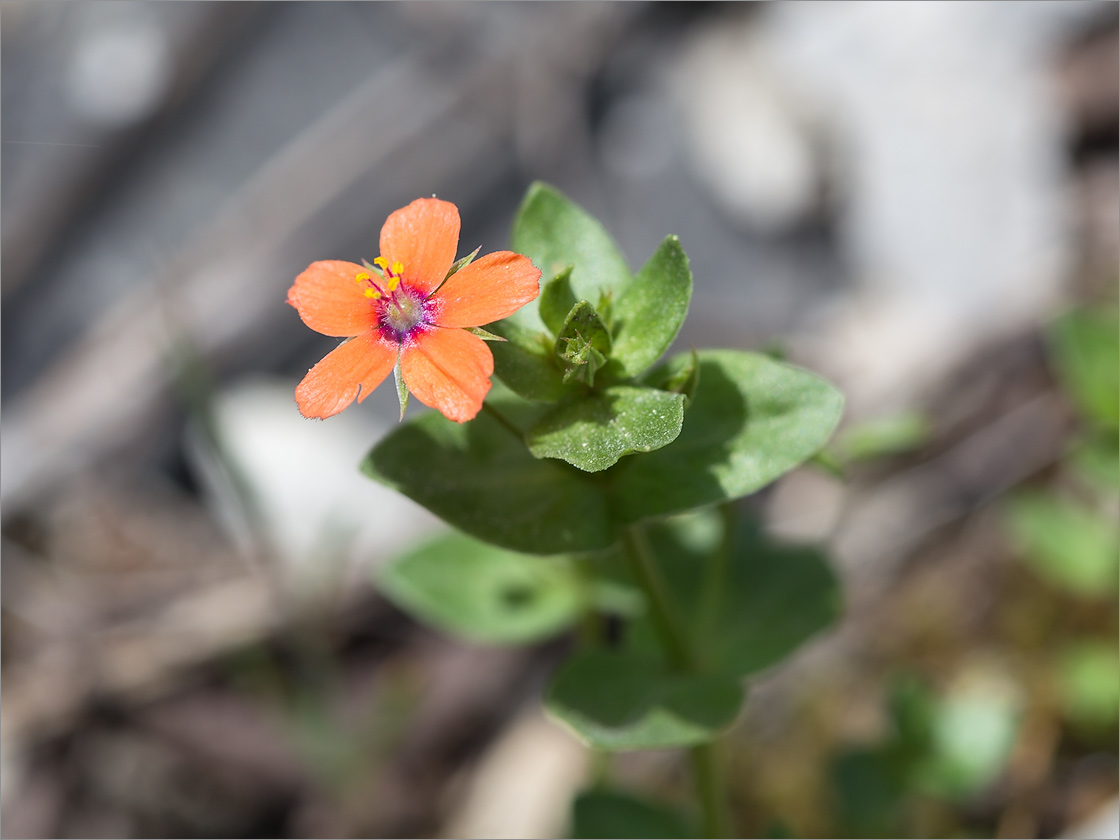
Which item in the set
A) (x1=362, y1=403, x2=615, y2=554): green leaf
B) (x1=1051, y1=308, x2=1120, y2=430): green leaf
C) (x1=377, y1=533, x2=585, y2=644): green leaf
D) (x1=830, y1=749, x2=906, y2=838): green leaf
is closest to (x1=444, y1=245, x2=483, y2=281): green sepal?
(x1=362, y1=403, x2=615, y2=554): green leaf

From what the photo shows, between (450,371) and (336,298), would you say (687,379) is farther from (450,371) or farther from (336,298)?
(336,298)

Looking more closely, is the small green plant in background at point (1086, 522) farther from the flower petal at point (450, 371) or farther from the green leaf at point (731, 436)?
the flower petal at point (450, 371)

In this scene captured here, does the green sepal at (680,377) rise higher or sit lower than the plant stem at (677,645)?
higher

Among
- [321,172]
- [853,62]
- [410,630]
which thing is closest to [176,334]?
[410,630]

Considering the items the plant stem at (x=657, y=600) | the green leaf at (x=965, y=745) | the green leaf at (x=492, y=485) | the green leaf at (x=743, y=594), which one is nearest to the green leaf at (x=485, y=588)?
the green leaf at (x=743, y=594)

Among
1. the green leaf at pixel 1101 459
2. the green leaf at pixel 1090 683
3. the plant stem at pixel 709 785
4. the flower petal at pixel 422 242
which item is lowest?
the green leaf at pixel 1090 683

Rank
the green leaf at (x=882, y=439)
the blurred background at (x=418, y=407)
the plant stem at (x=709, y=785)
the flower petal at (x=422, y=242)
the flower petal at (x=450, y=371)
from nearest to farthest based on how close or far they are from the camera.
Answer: the flower petal at (x=450, y=371) → the flower petal at (x=422, y=242) → the green leaf at (x=882, y=439) → the plant stem at (x=709, y=785) → the blurred background at (x=418, y=407)

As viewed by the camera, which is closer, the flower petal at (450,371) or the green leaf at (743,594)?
the flower petal at (450,371)
